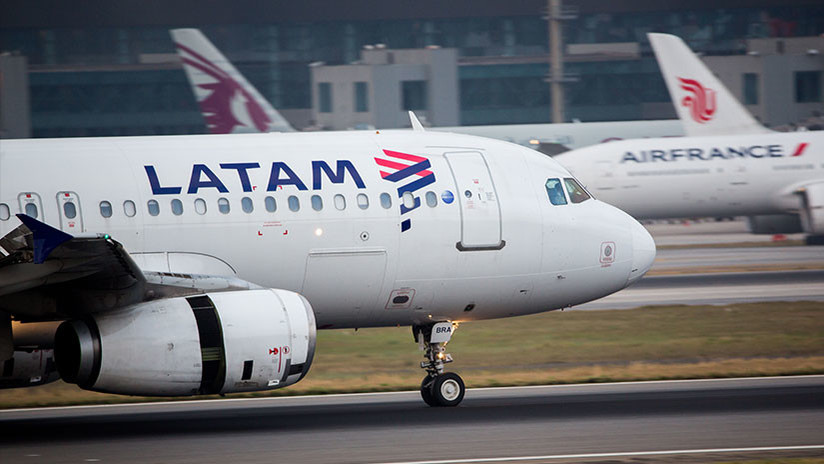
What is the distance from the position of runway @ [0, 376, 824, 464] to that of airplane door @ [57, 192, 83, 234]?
292 centimetres

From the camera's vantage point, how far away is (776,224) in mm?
48250

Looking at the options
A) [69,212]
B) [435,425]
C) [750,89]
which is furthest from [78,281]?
[750,89]

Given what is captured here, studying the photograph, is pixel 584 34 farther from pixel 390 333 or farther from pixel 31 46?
pixel 390 333

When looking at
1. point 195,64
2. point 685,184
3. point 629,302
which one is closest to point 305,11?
point 195,64

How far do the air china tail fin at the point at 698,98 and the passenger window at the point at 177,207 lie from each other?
36117mm

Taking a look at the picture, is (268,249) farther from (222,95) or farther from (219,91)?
(219,91)

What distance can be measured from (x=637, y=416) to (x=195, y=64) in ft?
132

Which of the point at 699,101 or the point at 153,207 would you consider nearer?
the point at 153,207

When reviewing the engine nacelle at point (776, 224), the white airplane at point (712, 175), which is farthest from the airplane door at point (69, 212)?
the engine nacelle at point (776, 224)

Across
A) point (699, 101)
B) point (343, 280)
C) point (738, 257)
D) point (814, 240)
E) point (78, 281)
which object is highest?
point (699, 101)

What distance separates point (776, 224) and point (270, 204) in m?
36.1

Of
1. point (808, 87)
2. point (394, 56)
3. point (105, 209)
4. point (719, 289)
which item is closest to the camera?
point (105, 209)

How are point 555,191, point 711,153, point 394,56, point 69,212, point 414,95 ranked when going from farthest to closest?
point 394,56
point 414,95
point 711,153
point 555,191
point 69,212

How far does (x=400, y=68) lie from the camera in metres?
80.8
